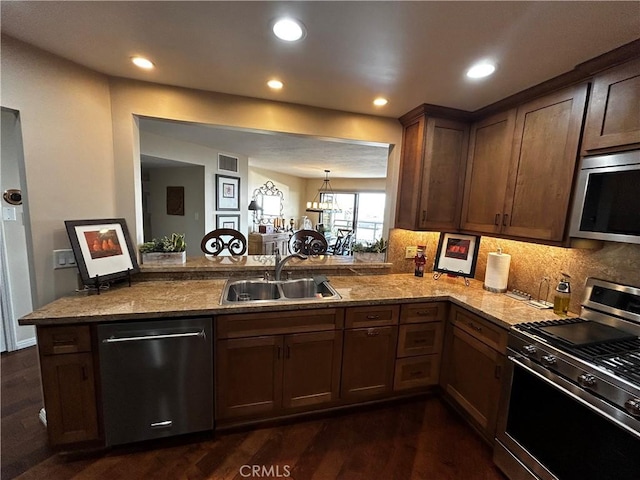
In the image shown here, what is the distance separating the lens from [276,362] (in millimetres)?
1826

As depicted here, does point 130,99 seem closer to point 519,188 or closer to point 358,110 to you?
point 358,110

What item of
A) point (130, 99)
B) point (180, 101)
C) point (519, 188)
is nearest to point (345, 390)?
point (519, 188)

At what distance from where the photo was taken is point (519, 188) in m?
1.94

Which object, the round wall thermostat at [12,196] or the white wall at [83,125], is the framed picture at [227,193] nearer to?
the round wall thermostat at [12,196]

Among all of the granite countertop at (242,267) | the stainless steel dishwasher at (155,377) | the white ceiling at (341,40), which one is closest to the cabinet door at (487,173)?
the white ceiling at (341,40)

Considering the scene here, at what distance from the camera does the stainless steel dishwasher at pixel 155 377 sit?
1555mm

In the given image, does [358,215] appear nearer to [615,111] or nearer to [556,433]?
[615,111]

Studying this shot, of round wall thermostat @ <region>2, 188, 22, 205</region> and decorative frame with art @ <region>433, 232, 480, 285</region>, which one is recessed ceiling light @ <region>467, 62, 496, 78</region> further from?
round wall thermostat @ <region>2, 188, 22, 205</region>

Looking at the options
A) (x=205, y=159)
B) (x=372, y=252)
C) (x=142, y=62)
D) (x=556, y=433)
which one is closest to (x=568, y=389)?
(x=556, y=433)

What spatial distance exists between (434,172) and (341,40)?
4.51 ft

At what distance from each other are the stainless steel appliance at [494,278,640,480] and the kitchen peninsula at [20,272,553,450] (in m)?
0.15

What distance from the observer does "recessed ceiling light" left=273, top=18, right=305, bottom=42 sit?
1303 millimetres

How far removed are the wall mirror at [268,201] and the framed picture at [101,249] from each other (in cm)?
525

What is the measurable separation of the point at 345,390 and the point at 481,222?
67.7 inches
